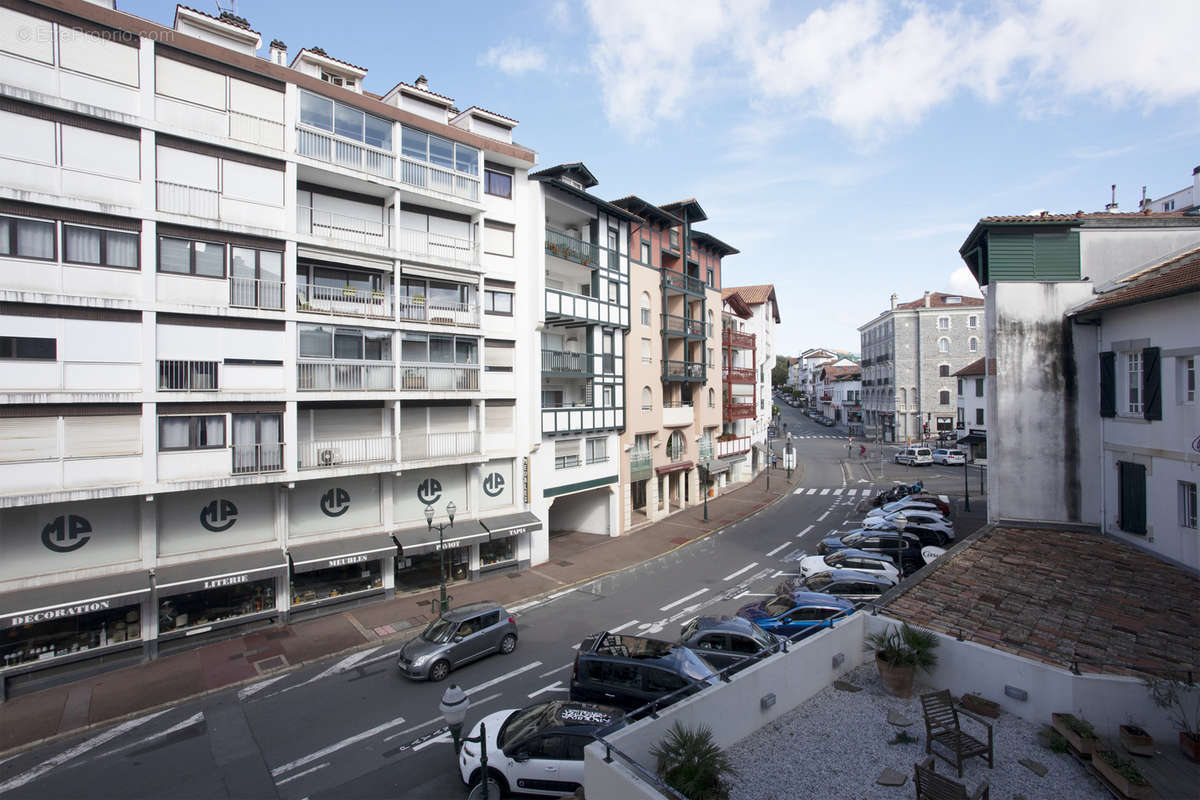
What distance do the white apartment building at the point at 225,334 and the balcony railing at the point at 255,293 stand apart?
0.22 ft

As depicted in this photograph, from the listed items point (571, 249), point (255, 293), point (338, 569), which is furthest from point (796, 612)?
point (255, 293)

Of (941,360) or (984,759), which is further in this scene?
(941,360)

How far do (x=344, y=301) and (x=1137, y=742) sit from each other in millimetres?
22096

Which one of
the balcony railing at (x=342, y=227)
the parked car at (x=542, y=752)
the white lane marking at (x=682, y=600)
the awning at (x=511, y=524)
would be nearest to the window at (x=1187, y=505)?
the white lane marking at (x=682, y=600)

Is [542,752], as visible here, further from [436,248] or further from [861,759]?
[436,248]

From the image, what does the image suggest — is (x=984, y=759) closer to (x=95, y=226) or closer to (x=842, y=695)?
(x=842, y=695)

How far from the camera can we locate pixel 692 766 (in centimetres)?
724

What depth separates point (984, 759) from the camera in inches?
329

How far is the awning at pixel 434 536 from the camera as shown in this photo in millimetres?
20531

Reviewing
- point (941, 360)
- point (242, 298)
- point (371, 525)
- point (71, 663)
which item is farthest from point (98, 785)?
point (941, 360)

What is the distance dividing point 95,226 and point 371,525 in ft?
38.6

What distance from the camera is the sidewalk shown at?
44.9 feet

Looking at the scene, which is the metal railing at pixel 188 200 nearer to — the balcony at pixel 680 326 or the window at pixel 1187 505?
the balcony at pixel 680 326

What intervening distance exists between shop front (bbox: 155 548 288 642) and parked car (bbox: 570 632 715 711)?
1054 centimetres
